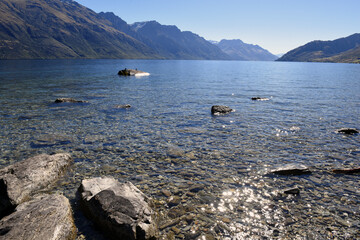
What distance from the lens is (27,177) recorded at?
11.0 metres

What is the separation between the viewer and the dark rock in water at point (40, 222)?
716cm

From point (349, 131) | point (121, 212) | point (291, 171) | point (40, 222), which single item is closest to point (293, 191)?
point (291, 171)

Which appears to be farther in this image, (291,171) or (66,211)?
(291,171)

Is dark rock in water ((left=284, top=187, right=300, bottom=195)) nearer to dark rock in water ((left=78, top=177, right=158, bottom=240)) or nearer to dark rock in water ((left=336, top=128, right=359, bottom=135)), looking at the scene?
dark rock in water ((left=78, top=177, right=158, bottom=240))

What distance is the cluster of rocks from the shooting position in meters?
7.45

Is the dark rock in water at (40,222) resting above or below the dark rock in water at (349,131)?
above

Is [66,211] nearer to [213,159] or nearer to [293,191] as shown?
[213,159]

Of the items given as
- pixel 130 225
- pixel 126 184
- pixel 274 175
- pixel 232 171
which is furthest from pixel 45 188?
pixel 274 175

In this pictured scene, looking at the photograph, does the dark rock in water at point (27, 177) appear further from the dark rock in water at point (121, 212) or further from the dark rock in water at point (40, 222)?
the dark rock in water at point (121, 212)

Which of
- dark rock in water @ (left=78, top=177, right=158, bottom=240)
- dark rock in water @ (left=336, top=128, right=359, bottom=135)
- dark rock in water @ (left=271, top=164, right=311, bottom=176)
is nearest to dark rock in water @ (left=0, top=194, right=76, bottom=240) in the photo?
dark rock in water @ (left=78, top=177, right=158, bottom=240)

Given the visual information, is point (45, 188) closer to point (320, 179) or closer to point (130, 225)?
point (130, 225)

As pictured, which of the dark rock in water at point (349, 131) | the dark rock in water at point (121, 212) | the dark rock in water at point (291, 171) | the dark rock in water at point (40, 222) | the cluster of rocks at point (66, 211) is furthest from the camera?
the dark rock in water at point (349, 131)

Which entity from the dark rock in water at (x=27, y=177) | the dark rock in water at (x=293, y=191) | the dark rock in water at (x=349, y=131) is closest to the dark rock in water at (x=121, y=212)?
the dark rock in water at (x=27, y=177)

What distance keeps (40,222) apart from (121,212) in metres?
2.73
